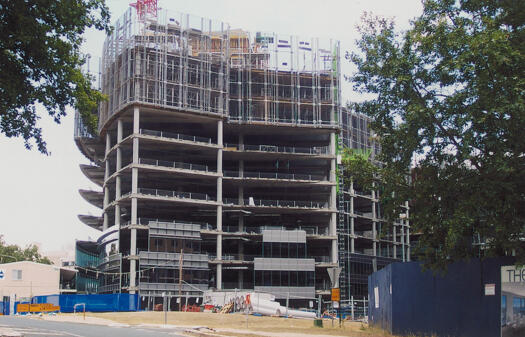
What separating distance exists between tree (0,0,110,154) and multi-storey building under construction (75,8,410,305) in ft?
217

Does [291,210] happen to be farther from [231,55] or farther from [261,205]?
[231,55]

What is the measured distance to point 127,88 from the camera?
9394 centimetres

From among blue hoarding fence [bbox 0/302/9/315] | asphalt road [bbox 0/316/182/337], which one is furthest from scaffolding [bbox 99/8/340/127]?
asphalt road [bbox 0/316/182/337]

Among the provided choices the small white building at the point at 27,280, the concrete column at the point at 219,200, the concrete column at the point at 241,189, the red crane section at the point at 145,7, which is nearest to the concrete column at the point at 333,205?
the concrete column at the point at 241,189

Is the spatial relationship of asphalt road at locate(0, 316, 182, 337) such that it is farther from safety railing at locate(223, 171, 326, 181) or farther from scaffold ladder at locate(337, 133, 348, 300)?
scaffold ladder at locate(337, 133, 348, 300)

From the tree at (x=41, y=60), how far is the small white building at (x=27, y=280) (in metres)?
94.2

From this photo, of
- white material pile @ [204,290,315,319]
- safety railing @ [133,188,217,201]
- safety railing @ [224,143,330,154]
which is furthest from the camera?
safety railing @ [224,143,330,154]

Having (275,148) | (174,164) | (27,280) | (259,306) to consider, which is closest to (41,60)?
(259,306)

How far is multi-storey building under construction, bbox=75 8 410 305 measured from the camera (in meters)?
93.4

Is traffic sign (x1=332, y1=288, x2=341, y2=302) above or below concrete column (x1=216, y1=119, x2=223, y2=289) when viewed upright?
below

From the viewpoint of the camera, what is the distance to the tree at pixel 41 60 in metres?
19.7

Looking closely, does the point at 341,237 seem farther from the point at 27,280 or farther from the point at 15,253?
the point at 15,253

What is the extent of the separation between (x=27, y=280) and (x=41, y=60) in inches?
3994

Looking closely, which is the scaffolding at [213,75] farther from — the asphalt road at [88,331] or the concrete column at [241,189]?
the asphalt road at [88,331]
